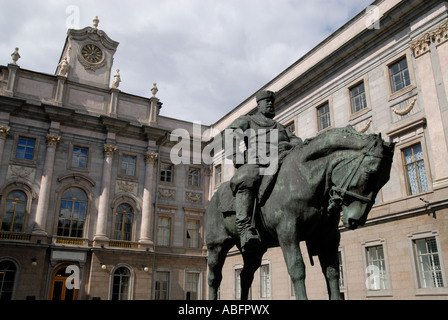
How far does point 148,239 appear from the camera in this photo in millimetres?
27469

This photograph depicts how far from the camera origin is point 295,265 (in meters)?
4.14

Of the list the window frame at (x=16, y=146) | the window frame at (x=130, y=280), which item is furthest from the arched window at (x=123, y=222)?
the window frame at (x=16, y=146)

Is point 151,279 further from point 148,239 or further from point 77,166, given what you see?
point 77,166

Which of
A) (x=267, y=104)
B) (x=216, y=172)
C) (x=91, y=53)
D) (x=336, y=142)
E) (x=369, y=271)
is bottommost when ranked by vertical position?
(x=369, y=271)

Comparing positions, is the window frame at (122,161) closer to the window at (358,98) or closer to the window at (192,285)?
the window at (192,285)

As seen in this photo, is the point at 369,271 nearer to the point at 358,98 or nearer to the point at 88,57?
the point at 358,98

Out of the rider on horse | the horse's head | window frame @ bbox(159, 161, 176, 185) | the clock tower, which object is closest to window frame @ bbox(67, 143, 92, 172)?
the clock tower

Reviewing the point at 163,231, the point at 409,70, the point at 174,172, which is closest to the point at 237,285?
A: the point at 163,231

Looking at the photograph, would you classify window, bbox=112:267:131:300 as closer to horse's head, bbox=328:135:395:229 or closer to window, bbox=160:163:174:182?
window, bbox=160:163:174:182

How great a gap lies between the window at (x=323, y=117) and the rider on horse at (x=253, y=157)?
16.0 metres

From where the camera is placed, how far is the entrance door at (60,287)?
24.1 meters

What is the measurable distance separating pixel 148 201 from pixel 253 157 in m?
24.1

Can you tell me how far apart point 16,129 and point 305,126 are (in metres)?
18.2
